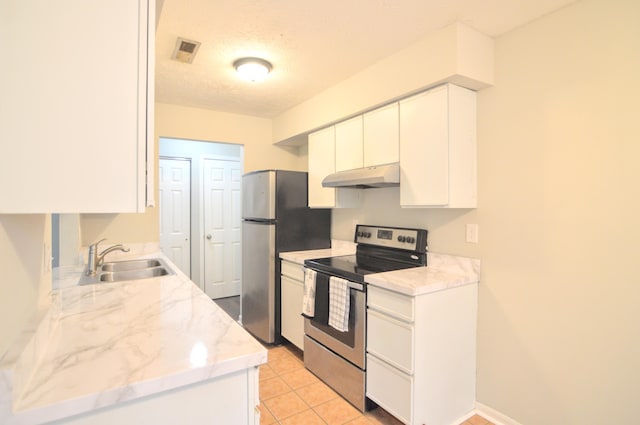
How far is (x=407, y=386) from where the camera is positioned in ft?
6.20

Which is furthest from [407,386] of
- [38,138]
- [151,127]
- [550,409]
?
[38,138]

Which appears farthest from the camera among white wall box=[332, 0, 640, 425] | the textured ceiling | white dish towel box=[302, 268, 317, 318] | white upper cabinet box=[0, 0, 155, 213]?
white dish towel box=[302, 268, 317, 318]

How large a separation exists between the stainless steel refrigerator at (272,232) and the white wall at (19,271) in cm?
198

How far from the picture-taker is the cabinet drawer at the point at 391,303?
1.88 meters

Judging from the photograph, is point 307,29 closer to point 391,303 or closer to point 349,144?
point 349,144

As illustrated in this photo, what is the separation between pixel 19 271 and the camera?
97 centimetres

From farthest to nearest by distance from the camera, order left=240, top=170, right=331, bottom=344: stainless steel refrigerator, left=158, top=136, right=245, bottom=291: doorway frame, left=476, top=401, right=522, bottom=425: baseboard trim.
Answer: left=158, top=136, right=245, bottom=291: doorway frame
left=240, top=170, right=331, bottom=344: stainless steel refrigerator
left=476, top=401, right=522, bottom=425: baseboard trim

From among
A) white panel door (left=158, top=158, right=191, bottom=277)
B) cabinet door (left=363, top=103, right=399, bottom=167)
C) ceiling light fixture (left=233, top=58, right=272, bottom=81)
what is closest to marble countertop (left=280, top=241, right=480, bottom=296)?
cabinet door (left=363, top=103, right=399, bottom=167)

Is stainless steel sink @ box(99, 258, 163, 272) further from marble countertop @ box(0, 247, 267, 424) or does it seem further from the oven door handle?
the oven door handle

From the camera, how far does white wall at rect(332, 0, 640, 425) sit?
158cm

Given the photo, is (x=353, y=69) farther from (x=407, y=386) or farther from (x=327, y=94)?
(x=407, y=386)

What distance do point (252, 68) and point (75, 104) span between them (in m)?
1.85

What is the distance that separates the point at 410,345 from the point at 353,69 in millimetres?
1986

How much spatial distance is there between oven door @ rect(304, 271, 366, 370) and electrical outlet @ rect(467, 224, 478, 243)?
781 mm
